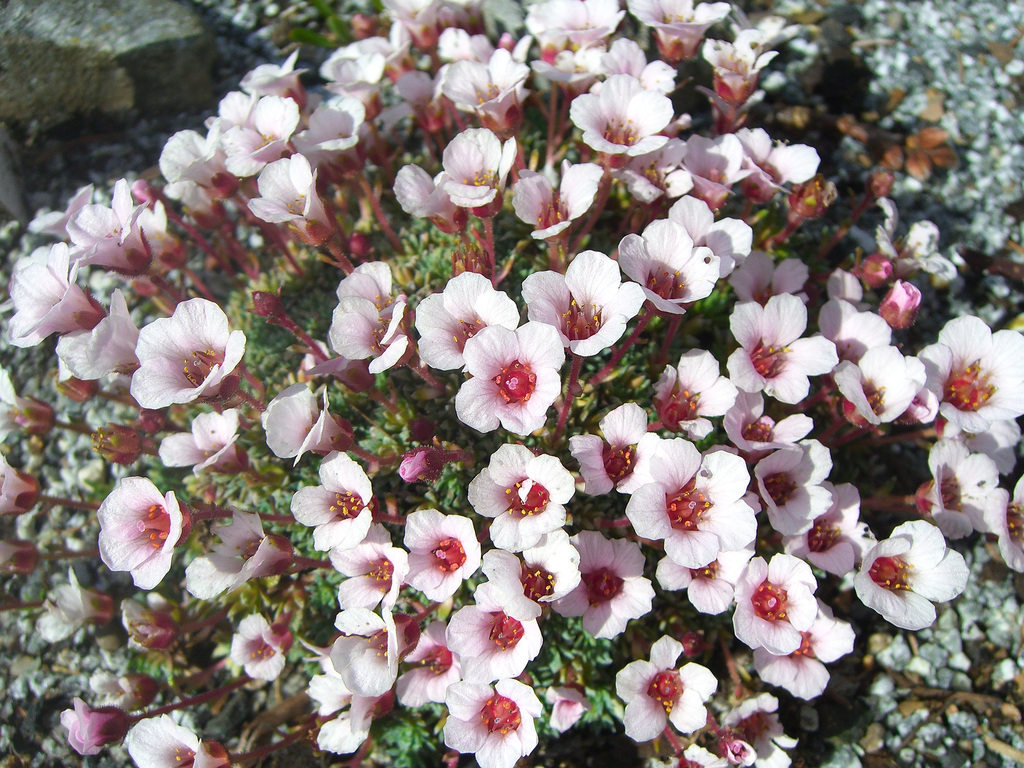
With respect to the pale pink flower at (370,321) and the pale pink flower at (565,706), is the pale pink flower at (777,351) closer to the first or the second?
the pale pink flower at (370,321)

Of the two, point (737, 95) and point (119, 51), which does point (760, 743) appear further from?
point (119, 51)

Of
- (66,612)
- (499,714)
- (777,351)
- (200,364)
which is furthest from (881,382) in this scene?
(66,612)

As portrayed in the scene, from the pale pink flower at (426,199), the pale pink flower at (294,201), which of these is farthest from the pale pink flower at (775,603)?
the pale pink flower at (294,201)

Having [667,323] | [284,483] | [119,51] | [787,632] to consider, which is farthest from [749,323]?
[119,51]

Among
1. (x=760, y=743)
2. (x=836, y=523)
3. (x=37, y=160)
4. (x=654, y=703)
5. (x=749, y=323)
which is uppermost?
(x=37, y=160)

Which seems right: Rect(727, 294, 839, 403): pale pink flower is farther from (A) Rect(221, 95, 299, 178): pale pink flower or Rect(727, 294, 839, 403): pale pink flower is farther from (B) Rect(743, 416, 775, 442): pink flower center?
(A) Rect(221, 95, 299, 178): pale pink flower

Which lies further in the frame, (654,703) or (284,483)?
(284,483)

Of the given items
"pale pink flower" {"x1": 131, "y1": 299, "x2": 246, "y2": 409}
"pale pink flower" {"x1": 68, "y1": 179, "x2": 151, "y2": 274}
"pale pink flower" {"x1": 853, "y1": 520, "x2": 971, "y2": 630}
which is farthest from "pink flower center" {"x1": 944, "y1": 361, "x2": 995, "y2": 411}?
"pale pink flower" {"x1": 68, "y1": 179, "x2": 151, "y2": 274}
